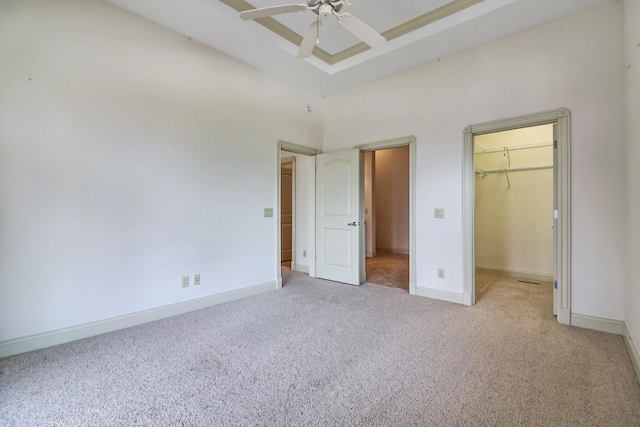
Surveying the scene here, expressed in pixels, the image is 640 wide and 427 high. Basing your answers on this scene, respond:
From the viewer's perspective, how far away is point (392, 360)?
1.98 m

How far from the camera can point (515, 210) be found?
4.30m

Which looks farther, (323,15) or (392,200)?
(392,200)

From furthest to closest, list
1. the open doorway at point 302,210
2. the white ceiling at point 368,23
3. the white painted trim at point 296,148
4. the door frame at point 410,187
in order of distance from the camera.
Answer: the open doorway at point 302,210 < the white painted trim at point 296,148 < the door frame at point 410,187 < the white ceiling at point 368,23

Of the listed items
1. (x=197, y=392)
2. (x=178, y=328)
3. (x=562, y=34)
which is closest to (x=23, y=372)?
(x=178, y=328)

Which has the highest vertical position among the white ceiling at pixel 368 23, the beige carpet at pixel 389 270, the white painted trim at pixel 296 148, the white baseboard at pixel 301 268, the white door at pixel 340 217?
the white ceiling at pixel 368 23

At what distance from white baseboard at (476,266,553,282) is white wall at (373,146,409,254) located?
2454 mm

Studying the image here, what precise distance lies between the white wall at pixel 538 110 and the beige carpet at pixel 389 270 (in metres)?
0.71

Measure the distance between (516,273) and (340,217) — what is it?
2.87 m

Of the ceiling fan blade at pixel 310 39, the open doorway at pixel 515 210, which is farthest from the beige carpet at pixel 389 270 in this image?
the ceiling fan blade at pixel 310 39

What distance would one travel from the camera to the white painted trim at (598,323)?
238 cm

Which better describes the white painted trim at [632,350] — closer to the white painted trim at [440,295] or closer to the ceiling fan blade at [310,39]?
the white painted trim at [440,295]

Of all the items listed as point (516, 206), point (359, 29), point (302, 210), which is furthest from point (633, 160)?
point (302, 210)

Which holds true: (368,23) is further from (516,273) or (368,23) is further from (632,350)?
(516,273)

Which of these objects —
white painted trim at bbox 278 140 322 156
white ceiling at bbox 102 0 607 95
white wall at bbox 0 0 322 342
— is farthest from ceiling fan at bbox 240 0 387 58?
white painted trim at bbox 278 140 322 156
